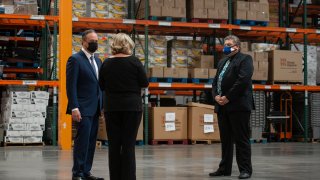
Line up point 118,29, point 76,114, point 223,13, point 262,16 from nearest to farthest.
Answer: point 76,114 < point 223,13 < point 262,16 < point 118,29

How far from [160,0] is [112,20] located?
1350mm

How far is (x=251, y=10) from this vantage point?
15.8 metres

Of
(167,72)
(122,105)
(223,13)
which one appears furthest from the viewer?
(223,13)

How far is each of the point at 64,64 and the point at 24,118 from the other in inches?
65.3

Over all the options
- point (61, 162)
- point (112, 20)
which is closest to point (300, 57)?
point (112, 20)

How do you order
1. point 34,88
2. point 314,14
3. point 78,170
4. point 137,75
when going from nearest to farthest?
point 137,75 → point 78,170 → point 34,88 → point 314,14

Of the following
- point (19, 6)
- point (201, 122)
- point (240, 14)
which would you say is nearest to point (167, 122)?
point (201, 122)

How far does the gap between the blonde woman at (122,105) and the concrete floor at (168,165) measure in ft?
5.09

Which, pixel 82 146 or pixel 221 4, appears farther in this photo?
pixel 221 4

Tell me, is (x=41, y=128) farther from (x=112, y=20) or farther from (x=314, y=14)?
(x=314, y=14)

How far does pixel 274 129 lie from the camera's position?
17.1 metres

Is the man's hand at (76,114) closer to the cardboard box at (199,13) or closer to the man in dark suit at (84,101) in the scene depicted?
the man in dark suit at (84,101)

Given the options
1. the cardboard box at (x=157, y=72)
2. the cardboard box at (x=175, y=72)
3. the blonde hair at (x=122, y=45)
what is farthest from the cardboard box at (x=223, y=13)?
the blonde hair at (x=122, y=45)

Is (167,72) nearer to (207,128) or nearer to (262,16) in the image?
(207,128)
